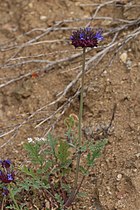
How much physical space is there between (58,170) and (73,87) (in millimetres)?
674

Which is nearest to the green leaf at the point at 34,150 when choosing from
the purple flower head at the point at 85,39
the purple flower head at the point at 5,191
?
the purple flower head at the point at 5,191

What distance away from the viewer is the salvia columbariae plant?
7.45 feet

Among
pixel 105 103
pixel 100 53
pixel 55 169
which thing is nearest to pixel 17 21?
pixel 100 53

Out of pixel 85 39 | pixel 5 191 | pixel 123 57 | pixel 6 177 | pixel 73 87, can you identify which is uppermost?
pixel 85 39

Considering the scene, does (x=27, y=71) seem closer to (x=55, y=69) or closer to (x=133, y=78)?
(x=55, y=69)

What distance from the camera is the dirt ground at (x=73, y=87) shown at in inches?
103

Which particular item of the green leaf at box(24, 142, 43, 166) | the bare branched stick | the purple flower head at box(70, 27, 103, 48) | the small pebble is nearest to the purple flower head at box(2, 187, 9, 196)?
the green leaf at box(24, 142, 43, 166)

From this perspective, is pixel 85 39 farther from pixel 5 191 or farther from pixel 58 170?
pixel 5 191

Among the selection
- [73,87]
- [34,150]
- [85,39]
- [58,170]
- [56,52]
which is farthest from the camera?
[56,52]

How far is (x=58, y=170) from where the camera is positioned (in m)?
2.56

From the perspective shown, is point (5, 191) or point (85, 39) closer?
point (85, 39)

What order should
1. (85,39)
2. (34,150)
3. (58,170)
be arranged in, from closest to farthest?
(85,39)
(34,150)
(58,170)

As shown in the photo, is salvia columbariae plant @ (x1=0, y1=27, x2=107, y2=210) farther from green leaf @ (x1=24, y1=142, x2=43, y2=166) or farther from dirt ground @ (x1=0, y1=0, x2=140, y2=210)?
dirt ground @ (x1=0, y1=0, x2=140, y2=210)

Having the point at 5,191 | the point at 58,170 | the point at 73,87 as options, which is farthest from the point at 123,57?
the point at 5,191
